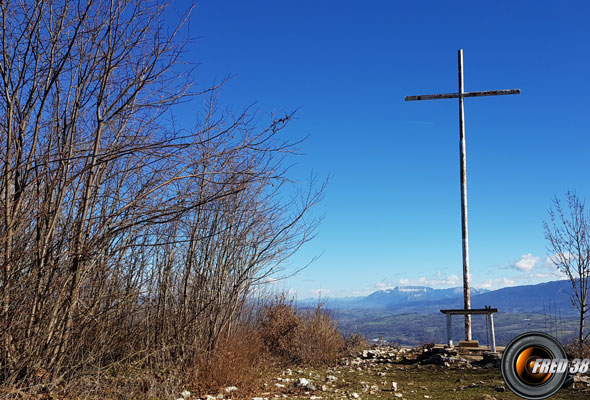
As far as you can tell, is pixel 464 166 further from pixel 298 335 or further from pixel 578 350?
pixel 298 335

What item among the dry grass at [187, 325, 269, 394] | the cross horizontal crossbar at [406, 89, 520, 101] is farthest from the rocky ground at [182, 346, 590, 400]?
the cross horizontal crossbar at [406, 89, 520, 101]

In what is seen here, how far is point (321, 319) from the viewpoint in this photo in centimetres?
1316

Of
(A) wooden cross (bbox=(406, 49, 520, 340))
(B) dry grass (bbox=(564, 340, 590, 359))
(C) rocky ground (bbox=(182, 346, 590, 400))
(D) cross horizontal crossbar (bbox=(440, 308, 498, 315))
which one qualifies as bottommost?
(C) rocky ground (bbox=(182, 346, 590, 400))

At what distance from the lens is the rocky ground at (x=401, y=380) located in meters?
7.61

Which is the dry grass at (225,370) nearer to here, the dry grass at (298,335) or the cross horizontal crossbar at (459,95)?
the dry grass at (298,335)

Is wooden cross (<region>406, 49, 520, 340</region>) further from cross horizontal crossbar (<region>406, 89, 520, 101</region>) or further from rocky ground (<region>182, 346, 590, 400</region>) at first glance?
rocky ground (<region>182, 346, 590, 400</region>)

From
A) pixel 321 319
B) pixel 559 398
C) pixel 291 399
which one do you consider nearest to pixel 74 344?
pixel 291 399

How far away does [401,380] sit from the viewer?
9.70 m

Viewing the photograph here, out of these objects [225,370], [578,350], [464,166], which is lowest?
[578,350]

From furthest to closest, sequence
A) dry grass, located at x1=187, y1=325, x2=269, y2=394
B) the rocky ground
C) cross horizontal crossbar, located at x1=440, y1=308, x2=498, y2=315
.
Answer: cross horizontal crossbar, located at x1=440, y1=308, x2=498, y2=315
the rocky ground
dry grass, located at x1=187, y1=325, x2=269, y2=394

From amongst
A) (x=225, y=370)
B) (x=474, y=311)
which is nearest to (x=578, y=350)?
(x=474, y=311)

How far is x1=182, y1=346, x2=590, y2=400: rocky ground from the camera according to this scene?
7.61 meters

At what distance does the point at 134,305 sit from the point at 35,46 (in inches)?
150

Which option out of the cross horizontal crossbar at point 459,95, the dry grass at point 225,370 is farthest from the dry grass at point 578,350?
the dry grass at point 225,370
